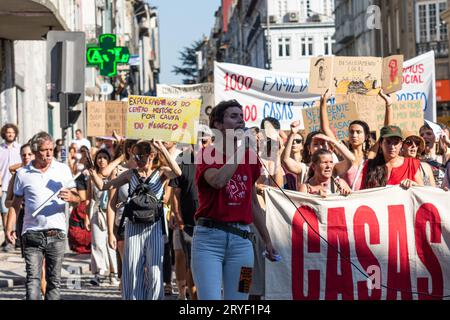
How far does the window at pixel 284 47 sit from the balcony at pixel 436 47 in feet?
178

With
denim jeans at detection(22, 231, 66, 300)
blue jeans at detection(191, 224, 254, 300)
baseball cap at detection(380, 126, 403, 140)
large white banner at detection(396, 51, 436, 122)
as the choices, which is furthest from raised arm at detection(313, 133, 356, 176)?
large white banner at detection(396, 51, 436, 122)

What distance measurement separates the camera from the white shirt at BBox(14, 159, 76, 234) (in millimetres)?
10602

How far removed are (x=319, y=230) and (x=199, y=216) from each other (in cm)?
232

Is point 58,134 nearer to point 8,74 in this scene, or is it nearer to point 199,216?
point 8,74

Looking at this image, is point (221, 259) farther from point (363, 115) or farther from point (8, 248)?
point (8, 248)

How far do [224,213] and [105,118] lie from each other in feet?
36.0

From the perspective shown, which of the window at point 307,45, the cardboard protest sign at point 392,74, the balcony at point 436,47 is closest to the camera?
the cardboard protest sign at point 392,74

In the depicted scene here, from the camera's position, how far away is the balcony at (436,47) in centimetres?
5059

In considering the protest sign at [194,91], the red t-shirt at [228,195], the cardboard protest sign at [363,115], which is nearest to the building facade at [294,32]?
the protest sign at [194,91]

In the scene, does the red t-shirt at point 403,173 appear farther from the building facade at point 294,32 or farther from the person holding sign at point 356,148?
the building facade at point 294,32

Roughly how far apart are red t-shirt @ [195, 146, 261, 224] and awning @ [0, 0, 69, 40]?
11.2 meters
